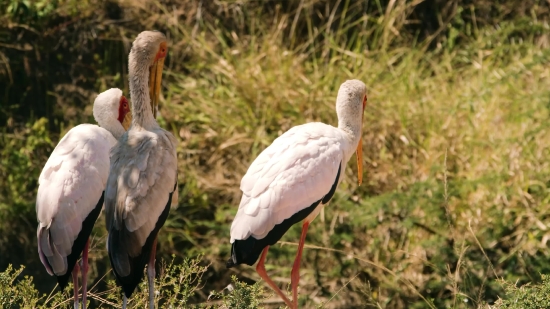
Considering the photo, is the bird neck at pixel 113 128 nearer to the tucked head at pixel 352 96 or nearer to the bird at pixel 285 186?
the bird at pixel 285 186

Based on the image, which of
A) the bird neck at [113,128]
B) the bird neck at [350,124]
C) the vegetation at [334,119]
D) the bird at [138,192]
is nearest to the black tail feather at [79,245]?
the bird at [138,192]

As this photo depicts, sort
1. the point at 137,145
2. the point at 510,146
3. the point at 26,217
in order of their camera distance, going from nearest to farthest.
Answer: the point at 137,145 → the point at 510,146 → the point at 26,217

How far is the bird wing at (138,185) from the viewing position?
4270mm

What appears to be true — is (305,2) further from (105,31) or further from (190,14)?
(105,31)

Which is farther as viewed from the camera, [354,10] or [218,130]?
[354,10]

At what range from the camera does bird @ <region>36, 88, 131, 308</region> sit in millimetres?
4410

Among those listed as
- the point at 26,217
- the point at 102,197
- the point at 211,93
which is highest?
the point at 102,197

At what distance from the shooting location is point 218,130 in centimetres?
711

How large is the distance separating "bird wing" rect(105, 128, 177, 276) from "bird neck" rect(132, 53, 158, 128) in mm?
137

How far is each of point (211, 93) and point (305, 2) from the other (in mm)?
1024

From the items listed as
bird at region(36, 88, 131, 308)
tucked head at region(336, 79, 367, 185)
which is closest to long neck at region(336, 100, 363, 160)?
tucked head at region(336, 79, 367, 185)

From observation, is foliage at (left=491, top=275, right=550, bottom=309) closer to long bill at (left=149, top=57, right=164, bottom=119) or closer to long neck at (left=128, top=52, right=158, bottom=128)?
long neck at (left=128, top=52, right=158, bottom=128)

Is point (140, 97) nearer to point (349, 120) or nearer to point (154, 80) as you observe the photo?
point (154, 80)

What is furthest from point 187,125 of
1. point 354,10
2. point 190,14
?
point 354,10
